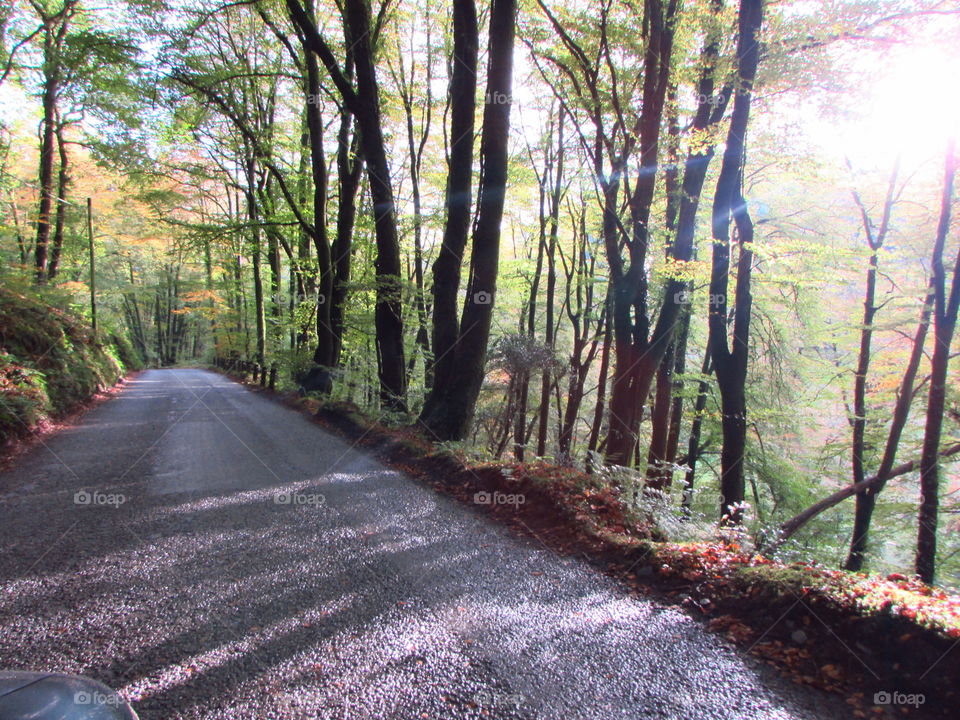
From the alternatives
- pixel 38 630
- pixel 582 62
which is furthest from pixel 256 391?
pixel 38 630

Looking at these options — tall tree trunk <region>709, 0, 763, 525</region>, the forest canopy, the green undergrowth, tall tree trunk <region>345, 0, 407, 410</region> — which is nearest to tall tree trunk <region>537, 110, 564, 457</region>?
the forest canopy

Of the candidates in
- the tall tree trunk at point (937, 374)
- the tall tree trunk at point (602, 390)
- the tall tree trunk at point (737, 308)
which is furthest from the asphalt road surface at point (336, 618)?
the tall tree trunk at point (937, 374)

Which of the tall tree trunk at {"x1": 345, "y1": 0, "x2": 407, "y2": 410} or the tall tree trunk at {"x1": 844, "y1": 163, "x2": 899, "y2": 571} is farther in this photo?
the tall tree trunk at {"x1": 844, "y1": 163, "x2": 899, "y2": 571}

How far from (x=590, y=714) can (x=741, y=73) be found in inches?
331

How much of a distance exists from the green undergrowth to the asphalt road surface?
3.74 metres

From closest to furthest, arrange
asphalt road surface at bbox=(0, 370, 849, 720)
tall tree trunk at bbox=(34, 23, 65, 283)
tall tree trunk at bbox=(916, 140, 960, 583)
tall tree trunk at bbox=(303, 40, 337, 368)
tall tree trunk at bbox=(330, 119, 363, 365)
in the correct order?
asphalt road surface at bbox=(0, 370, 849, 720) → tall tree trunk at bbox=(916, 140, 960, 583) → tall tree trunk at bbox=(303, 40, 337, 368) → tall tree trunk at bbox=(330, 119, 363, 365) → tall tree trunk at bbox=(34, 23, 65, 283)

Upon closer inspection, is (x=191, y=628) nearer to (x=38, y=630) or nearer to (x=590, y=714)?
(x=38, y=630)

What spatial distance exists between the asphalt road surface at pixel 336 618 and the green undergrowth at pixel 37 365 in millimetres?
3736

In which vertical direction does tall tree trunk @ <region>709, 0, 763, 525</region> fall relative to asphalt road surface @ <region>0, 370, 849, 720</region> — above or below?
above

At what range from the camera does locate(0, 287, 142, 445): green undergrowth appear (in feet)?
26.6

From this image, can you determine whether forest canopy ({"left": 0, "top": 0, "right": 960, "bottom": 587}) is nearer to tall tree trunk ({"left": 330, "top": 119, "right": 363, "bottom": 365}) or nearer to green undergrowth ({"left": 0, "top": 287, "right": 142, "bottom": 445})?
tall tree trunk ({"left": 330, "top": 119, "right": 363, "bottom": 365})

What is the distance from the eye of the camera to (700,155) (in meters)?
8.98

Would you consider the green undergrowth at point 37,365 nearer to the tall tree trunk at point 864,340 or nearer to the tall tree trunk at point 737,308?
the tall tree trunk at point 737,308

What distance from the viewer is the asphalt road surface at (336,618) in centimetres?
229
